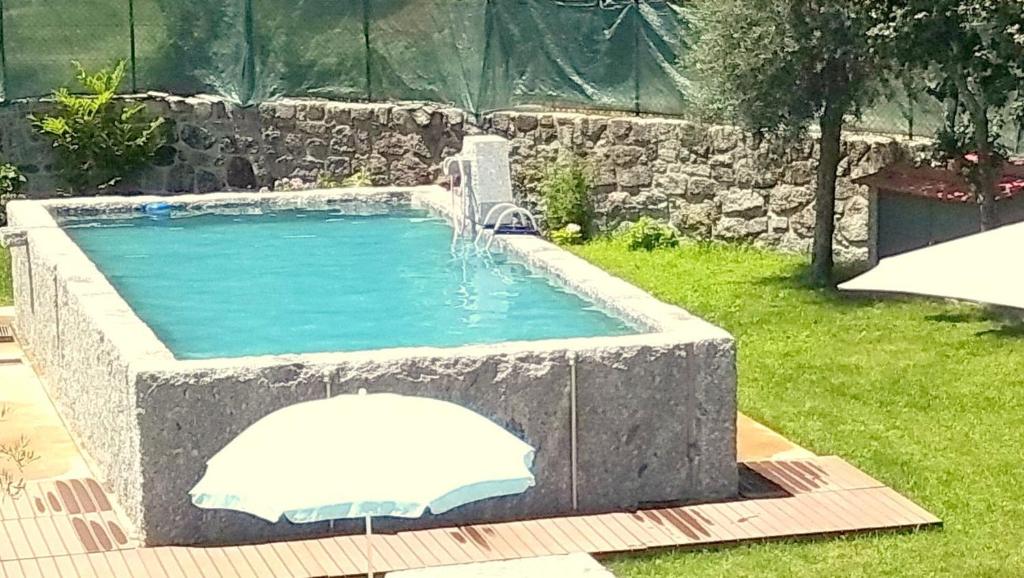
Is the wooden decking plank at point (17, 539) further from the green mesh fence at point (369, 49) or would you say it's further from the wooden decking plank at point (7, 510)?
the green mesh fence at point (369, 49)

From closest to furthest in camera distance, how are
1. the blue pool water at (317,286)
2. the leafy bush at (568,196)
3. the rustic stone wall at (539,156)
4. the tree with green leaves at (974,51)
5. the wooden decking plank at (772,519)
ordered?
1. the wooden decking plank at (772,519)
2. the blue pool water at (317,286)
3. the tree with green leaves at (974,51)
4. the rustic stone wall at (539,156)
5. the leafy bush at (568,196)

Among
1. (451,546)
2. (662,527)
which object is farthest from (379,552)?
(662,527)

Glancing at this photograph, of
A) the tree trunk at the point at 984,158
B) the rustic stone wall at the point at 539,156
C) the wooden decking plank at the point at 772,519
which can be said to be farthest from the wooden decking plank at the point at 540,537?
the rustic stone wall at the point at 539,156

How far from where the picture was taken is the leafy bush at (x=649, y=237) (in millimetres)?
15641

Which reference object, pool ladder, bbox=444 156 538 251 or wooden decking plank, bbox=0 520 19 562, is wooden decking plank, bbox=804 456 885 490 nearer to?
pool ladder, bbox=444 156 538 251

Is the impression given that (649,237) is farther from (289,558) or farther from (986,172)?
(289,558)

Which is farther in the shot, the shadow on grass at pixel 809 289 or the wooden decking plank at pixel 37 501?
the shadow on grass at pixel 809 289

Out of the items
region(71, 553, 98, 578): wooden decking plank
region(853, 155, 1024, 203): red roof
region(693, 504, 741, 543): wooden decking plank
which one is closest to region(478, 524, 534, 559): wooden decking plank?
region(693, 504, 741, 543): wooden decking plank

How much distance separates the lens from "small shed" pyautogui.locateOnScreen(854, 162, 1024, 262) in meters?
12.9

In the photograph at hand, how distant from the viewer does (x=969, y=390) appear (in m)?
10.3

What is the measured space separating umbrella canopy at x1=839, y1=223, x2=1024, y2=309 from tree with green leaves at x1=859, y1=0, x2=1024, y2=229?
6165mm

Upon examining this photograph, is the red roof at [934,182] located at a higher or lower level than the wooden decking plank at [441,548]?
higher

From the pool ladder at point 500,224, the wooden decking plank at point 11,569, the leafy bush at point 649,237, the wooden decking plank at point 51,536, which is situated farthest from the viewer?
the leafy bush at point 649,237

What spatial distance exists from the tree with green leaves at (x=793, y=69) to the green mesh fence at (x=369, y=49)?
116 inches
